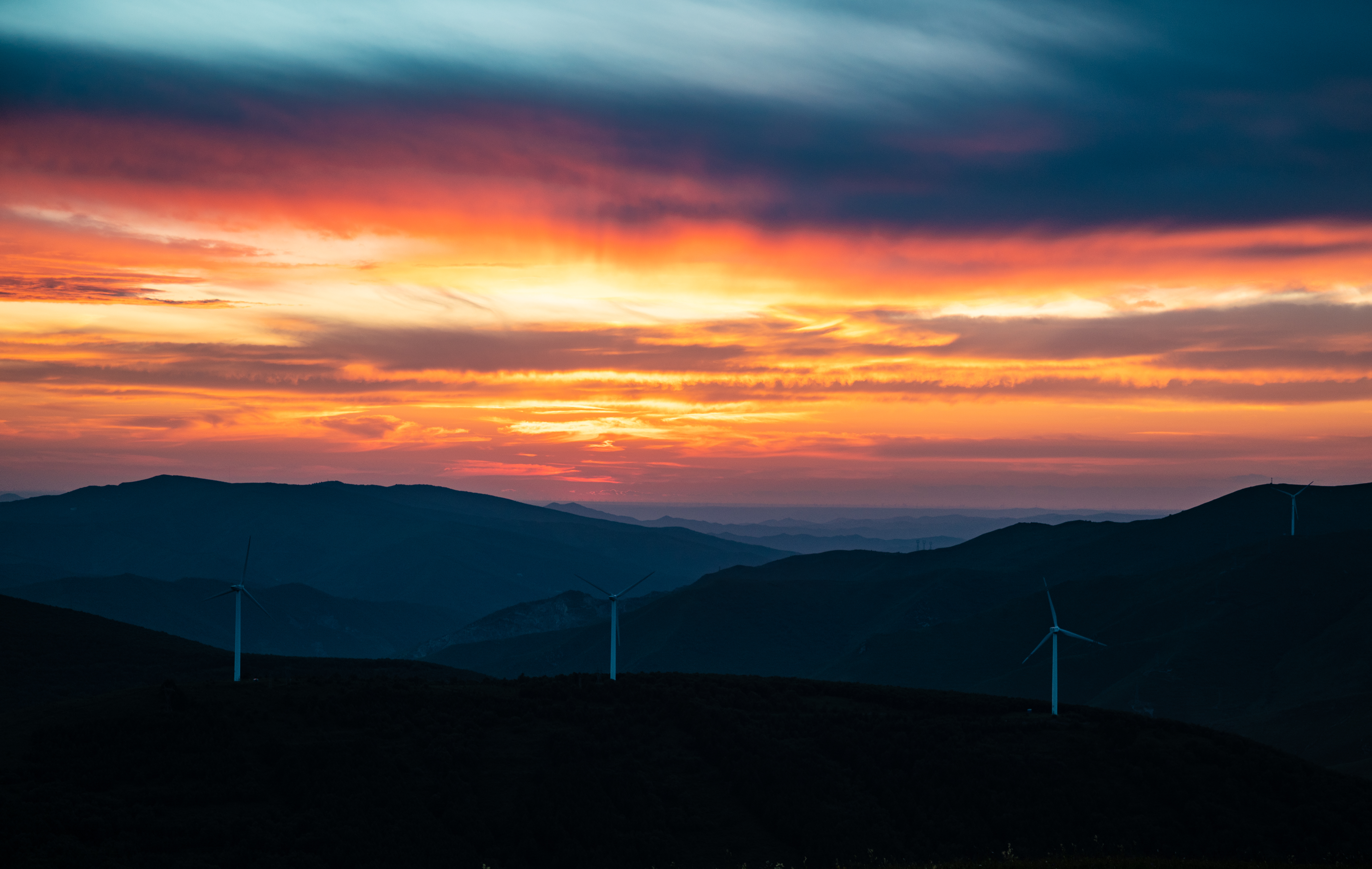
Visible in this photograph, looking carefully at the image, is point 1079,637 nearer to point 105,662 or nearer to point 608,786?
point 608,786

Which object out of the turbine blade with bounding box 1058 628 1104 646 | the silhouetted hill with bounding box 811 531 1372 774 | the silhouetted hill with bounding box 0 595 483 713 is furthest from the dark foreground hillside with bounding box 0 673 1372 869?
the silhouetted hill with bounding box 811 531 1372 774

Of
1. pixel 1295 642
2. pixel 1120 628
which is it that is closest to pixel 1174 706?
pixel 1295 642

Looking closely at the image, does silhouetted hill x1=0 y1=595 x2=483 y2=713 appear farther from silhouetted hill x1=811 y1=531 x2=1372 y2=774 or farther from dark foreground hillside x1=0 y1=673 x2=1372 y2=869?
silhouetted hill x1=811 y1=531 x2=1372 y2=774

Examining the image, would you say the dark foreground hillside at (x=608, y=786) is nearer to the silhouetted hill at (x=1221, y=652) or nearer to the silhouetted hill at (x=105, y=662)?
the silhouetted hill at (x=105, y=662)

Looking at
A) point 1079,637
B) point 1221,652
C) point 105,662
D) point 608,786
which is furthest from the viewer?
point 1221,652

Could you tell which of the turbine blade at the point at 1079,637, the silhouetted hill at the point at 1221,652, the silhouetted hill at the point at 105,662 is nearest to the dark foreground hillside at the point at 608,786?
the turbine blade at the point at 1079,637

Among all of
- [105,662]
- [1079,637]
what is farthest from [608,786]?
[105,662]
